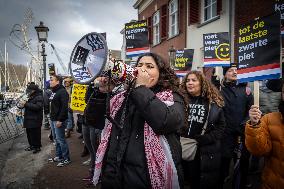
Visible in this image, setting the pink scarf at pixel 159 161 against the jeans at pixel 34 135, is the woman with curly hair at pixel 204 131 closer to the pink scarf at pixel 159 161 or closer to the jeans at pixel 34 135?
the pink scarf at pixel 159 161

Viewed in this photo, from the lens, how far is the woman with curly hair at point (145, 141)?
6.73ft

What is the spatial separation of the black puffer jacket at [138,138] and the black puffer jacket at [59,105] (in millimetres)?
3958

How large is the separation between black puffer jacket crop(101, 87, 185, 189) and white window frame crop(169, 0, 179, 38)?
13737 millimetres

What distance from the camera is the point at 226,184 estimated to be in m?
4.98

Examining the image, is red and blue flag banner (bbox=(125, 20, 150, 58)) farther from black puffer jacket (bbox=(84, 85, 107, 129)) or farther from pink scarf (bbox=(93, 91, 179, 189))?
pink scarf (bbox=(93, 91, 179, 189))

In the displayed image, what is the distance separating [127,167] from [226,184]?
336 centimetres

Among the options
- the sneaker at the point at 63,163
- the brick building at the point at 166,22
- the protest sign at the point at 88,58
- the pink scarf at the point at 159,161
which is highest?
the brick building at the point at 166,22

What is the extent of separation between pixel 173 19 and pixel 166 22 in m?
0.74

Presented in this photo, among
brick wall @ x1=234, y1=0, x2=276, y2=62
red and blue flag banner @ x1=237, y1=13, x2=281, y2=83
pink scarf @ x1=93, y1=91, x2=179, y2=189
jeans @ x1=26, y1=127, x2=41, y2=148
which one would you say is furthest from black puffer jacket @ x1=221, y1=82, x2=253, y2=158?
brick wall @ x1=234, y1=0, x2=276, y2=62

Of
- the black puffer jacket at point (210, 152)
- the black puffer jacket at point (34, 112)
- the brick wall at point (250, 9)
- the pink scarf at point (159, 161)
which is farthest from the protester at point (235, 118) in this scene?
the brick wall at point (250, 9)

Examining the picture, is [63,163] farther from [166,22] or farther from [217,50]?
[166,22]

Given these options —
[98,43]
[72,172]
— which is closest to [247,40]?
[98,43]

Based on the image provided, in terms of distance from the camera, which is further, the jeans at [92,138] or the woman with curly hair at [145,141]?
the jeans at [92,138]

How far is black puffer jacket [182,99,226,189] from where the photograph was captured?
3.56m
